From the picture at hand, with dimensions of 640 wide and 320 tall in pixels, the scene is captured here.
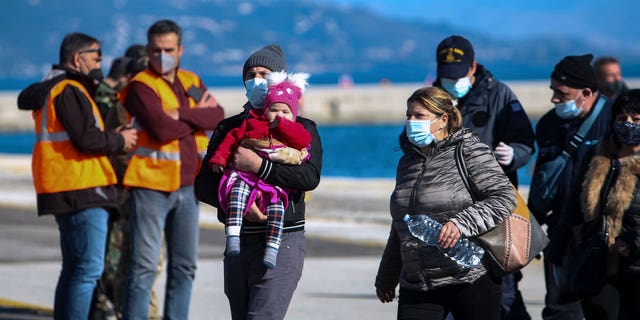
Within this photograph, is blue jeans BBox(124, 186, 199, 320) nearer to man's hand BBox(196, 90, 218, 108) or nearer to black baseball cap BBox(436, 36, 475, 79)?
man's hand BBox(196, 90, 218, 108)

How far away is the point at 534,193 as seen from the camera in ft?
25.2

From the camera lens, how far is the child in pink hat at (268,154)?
6051 mm

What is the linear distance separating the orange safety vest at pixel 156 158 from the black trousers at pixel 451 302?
2483 millimetres

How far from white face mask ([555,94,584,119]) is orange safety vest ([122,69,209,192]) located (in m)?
2.36

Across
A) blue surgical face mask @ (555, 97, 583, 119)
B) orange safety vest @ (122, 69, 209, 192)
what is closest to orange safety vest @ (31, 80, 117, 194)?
orange safety vest @ (122, 69, 209, 192)

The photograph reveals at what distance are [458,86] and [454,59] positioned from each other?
17cm

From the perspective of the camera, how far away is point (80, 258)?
25.5 feet

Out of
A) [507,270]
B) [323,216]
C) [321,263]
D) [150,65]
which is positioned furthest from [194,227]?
[323,216]

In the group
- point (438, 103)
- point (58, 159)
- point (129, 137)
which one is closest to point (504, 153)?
point (438, 103)

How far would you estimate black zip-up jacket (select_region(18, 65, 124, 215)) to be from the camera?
7723mm

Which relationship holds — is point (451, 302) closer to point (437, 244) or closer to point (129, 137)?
point (437, 244)

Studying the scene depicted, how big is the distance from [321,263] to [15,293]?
3.15 metres

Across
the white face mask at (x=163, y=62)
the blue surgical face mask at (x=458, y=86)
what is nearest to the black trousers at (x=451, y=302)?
the blue surgical face mask at (x=458, y=86)

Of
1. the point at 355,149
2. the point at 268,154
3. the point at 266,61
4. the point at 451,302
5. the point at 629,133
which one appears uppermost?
the point at 266,61
